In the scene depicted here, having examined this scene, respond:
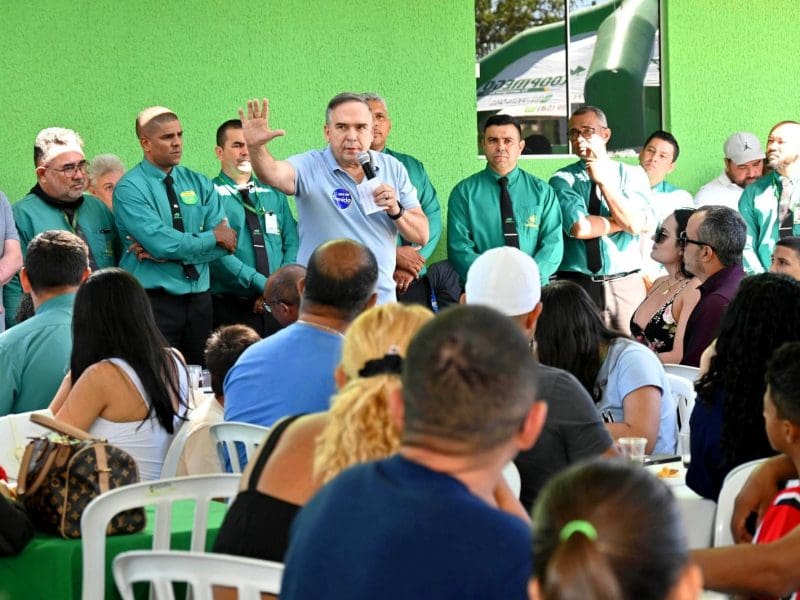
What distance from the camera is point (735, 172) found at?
8883 mm

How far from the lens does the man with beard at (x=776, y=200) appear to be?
8.20 metres

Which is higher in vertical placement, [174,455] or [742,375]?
[742,375]

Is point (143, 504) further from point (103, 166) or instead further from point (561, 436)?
point (103, 166)

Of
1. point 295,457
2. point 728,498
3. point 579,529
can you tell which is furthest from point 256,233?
point 579,529

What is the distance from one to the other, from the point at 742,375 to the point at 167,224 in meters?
4.12

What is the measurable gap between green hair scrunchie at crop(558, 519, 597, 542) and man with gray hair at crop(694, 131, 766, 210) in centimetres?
764

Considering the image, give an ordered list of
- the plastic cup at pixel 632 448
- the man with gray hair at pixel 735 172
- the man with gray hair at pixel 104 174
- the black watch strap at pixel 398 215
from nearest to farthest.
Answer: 1. the plastic cup at pixel 632 448
2. the black watch strap at pixel 398 215
3. the man with gray hair at pixel 104 174
4. the man with gray hair at pixel 735 172

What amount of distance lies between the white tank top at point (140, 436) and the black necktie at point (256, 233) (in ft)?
10.1

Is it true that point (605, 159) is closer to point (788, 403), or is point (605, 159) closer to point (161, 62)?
point (161, 62)

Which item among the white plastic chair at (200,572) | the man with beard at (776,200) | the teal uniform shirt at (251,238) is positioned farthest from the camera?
the man with beard at (776,200)

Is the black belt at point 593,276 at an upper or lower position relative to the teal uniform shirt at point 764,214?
lower

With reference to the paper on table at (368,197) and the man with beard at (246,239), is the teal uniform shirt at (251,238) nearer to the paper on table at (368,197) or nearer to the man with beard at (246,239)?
the man with beard at (246,239)

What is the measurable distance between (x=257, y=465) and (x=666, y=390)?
6.54ft

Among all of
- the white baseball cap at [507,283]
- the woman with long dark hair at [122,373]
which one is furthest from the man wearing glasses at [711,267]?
the woman with long dark hair at [122,373]
